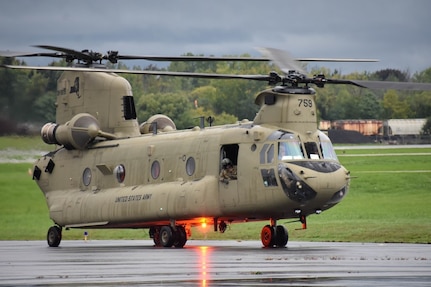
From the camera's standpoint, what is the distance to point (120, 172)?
41.0m

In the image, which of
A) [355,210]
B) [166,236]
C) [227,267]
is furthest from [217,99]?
[227,267]

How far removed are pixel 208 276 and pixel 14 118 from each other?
2764cm

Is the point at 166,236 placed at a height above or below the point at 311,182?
below

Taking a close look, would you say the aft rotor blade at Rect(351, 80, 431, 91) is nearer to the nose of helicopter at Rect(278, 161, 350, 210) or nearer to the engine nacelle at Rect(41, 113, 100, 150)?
the nose of helicopter at Rect(278, 161, 350, 210)

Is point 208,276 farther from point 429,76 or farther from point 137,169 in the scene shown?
point 429,76

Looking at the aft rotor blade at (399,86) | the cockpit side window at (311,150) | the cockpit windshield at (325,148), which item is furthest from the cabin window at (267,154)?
the aft rotor blade at (399,86)

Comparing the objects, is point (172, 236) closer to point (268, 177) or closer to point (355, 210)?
point (268, 177)

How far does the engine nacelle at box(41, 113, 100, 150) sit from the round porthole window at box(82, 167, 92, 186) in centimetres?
95

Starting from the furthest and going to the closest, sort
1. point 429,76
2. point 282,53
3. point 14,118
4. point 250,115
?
point 429,76 < point 250,115 < point 14,118 < point 282,53

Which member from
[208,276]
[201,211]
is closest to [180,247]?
[201,211]

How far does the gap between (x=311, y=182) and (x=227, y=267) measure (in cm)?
993

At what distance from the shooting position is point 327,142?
3616cm

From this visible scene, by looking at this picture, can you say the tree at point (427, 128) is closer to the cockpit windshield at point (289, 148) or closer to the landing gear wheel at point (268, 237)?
the landing gear wheel at point (268, 237)

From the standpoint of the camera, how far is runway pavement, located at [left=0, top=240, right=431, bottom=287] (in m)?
21.3
